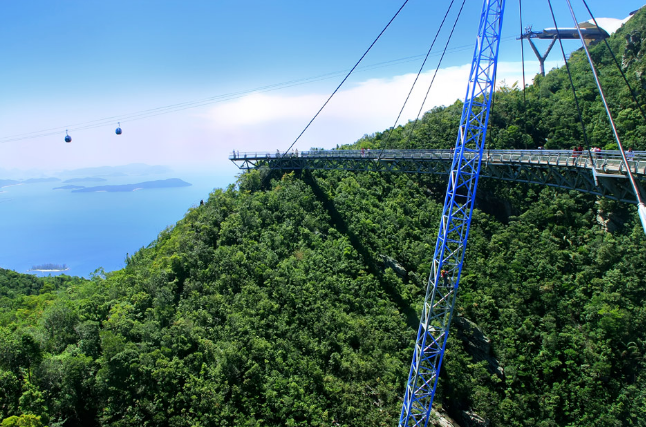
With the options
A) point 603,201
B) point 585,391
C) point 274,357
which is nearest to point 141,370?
point 274,357

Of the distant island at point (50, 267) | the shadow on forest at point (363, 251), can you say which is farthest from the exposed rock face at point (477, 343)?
the distant island at point (50, 267)

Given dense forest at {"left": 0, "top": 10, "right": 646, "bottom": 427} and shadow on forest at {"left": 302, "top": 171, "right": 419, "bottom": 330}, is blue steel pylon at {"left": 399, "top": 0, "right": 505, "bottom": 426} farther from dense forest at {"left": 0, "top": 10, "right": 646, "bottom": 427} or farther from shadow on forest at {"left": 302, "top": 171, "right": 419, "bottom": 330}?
shadow on forest at {"left": 302, "top": 171, "right": 419, "bottom": 330}

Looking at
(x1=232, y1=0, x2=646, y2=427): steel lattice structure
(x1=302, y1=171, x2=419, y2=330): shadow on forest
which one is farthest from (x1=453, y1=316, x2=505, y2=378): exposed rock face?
(x1=232, y1=0, x2=646, y2=427): steel lattice structure

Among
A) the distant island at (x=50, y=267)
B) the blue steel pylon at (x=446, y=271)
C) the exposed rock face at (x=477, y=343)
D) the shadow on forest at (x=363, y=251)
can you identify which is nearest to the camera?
the blue steel pylon at (x=446, y=271)

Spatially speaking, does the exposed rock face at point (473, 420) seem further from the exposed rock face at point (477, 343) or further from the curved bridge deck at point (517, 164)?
the curved bridge deck at point (517, 164)

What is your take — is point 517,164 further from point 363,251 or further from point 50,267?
point 50,267

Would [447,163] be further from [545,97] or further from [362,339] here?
[545,97]
